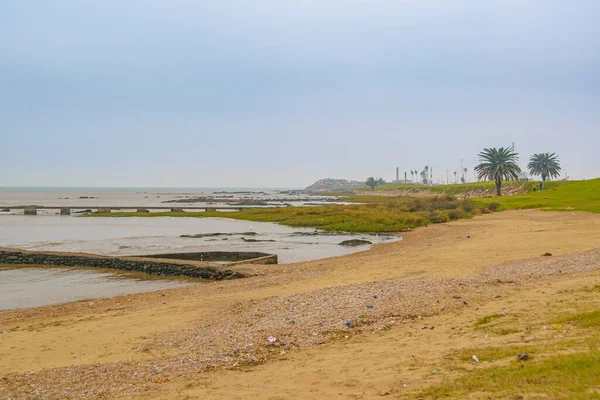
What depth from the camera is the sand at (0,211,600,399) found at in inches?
303

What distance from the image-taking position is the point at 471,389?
19.9 ft

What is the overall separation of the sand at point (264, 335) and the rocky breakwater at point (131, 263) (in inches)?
179

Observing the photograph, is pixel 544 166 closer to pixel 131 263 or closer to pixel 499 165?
pixel 499 165

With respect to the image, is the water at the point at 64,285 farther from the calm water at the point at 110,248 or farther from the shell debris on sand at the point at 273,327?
the shell debris on sand at the point at 273,327

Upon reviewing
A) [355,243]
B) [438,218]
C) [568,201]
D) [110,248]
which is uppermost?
[568,201]

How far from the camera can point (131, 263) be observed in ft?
86.6

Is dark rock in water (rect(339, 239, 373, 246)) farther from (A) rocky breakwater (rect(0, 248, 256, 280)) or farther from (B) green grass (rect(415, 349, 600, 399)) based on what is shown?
(B) green grass (rect(415, 349, 600, 399))

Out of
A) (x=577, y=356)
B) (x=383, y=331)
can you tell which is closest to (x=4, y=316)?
(x=383, y=331)

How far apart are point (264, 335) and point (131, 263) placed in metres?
18.6

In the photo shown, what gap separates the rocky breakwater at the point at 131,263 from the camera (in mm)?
22875

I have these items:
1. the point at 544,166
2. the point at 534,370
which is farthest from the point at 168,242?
the point at 544,166

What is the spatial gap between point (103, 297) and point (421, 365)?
15.7m

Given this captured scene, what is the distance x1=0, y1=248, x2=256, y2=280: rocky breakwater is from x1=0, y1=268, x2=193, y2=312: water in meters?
0.79

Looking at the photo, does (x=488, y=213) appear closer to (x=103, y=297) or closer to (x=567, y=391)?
(x=103, y=297)
